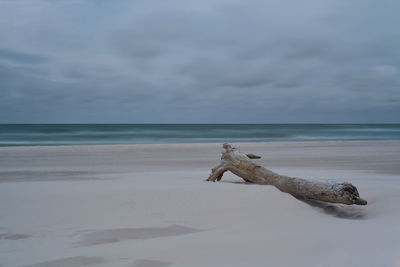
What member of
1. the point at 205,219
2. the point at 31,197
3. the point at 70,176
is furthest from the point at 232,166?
the point at 70,176

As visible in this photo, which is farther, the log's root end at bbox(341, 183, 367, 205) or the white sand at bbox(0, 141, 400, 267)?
the log's root end at bbox(341, 183, 367, 205)

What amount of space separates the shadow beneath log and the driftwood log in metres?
0.16

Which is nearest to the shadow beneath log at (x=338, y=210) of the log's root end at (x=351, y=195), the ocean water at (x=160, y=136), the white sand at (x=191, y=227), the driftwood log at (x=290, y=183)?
the white sand at (x=191, y=227)

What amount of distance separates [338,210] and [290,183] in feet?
3.03

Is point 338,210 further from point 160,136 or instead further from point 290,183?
point 160,136

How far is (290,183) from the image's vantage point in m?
6.12

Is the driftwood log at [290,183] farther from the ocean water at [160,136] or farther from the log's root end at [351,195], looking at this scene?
the ocean water at [160,136]

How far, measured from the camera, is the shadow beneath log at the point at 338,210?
17.5 feet

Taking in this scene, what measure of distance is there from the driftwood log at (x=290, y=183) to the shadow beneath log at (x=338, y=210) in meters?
0.16

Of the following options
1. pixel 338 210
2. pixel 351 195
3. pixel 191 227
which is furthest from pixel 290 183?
pixel 191 227

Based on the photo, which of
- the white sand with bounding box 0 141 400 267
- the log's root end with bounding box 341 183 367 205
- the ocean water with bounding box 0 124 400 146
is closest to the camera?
the white sand with bounding box 0 141 400 267

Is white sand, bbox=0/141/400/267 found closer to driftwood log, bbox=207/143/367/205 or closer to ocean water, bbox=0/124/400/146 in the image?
driftwood log, bbox=207/143/367/205

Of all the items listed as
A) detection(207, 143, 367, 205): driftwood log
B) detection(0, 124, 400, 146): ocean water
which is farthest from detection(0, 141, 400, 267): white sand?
detection(0, 124, 400, 146): ocean water

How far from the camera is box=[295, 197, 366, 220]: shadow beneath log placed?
5324mm
